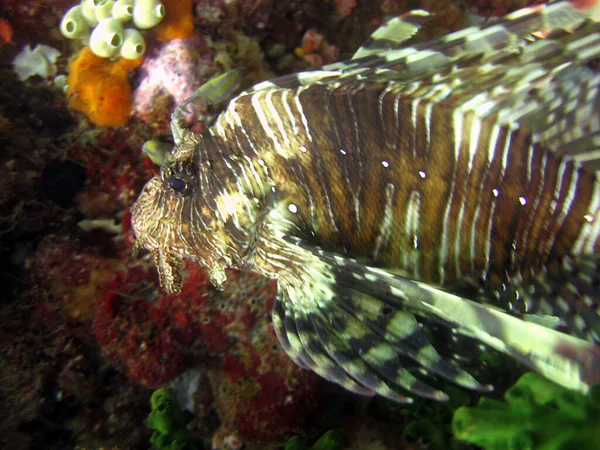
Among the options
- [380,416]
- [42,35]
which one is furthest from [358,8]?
[380,416]

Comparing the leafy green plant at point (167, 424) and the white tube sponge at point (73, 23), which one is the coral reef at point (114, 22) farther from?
the leafy green plant at point (167, 424)

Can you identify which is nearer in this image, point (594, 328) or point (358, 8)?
point (594, 328)

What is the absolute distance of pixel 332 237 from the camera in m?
2.68

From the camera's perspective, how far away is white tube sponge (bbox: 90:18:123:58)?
371 centimetres

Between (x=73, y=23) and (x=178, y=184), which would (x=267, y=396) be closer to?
(x=178, y=184)

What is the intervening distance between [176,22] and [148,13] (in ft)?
0.82

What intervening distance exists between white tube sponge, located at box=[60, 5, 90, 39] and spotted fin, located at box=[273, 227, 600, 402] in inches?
124

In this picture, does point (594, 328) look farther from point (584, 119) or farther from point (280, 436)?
point (280, 436)

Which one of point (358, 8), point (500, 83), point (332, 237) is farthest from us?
point (358, 8)

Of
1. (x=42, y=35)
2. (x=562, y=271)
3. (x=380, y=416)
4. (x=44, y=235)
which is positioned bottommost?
(x=380, y=416)

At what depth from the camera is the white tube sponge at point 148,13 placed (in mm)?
3689

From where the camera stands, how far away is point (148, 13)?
371cm

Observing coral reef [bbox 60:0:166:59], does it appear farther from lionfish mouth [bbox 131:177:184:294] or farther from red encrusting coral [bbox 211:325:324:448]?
red encrusting coral [bbox 211:325:324:448]

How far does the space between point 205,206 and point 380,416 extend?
2.24 meters
